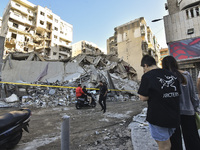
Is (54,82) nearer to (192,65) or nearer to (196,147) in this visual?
(196,147)

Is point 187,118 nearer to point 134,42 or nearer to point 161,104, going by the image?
point 161,104

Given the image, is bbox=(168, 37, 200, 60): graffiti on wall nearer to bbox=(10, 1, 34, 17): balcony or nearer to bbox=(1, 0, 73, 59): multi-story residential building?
bbox=(1, 0, 73, 59): multi-story residential building

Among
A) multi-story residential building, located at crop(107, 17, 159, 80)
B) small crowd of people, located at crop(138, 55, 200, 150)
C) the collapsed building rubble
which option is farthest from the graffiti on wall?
multi-story residential building, located at crop(107, 17, 159, 80)

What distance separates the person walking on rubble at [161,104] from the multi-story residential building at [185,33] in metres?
10.5

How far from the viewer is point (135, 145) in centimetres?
243

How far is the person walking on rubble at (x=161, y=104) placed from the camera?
4.30ft

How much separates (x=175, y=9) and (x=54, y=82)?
14660 millimetres

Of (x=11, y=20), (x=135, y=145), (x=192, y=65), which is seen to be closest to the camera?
(x=135, y=145)

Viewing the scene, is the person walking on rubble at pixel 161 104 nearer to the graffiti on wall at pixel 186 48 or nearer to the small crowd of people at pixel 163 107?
the small crowd of people at pixel 163 107

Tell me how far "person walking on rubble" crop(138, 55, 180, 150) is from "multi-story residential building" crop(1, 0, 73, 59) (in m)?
33.5

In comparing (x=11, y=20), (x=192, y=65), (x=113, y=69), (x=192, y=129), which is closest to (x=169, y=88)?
(x=192, y=129)

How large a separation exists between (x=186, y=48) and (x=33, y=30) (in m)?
40.1

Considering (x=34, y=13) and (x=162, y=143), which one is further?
(x=34, y=13)

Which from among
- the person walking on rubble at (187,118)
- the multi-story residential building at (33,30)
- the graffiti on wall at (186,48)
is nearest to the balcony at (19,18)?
the multi-story residential building at (33,30)
